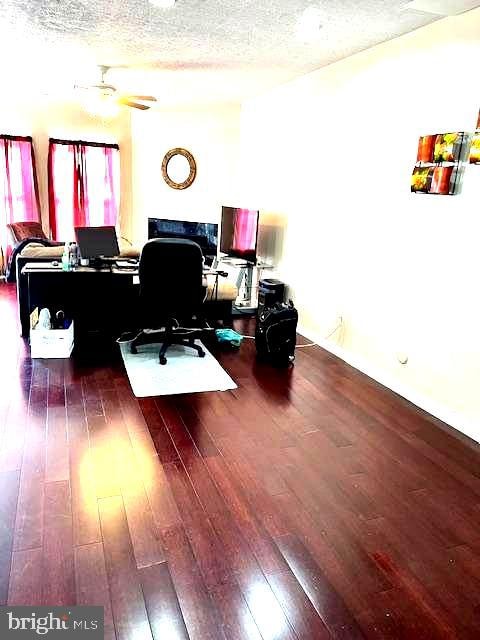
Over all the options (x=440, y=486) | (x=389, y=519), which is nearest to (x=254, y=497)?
(x=389, y=519)

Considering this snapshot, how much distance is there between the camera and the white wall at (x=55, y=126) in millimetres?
6676

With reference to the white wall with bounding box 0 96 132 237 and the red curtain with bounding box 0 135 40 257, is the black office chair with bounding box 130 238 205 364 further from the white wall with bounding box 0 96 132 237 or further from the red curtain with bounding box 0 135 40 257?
the white wall with bounding box 0 96 132 237

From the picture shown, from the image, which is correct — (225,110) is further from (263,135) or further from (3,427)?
(3,427)

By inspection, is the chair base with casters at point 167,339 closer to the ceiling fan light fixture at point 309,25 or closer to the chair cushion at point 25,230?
the ceiling fan light fixture at point 309,25

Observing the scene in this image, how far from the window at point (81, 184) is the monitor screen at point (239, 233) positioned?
2.53 metres

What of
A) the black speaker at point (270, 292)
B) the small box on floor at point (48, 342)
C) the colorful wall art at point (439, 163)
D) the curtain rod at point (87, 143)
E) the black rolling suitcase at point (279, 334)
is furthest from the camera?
the curtain rod at point (87, 143)

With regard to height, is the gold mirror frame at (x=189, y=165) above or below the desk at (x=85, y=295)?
above

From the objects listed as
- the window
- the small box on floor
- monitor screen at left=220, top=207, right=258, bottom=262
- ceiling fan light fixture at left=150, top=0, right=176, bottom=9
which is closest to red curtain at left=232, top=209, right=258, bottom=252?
monitor screen at left=220, top=207, right=258, bottom=262

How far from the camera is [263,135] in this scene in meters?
5.85

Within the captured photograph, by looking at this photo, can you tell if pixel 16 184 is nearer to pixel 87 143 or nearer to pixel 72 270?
pixel 87 143

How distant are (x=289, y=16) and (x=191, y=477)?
3020mm

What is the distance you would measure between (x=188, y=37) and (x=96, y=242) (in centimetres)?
197

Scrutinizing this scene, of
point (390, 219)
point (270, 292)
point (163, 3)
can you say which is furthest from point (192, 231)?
point (163, 3)

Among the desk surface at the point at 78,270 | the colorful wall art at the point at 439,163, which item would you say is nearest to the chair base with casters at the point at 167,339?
the desk surface at the point at 78,270
